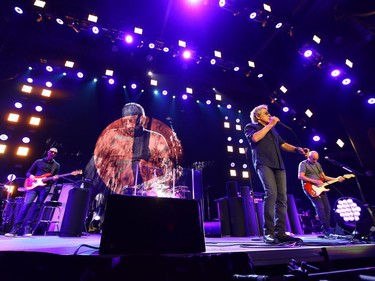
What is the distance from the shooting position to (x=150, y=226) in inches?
69.1

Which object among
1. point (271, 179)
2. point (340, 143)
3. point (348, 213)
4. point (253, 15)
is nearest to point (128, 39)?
point (253, 15)

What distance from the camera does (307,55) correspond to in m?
8.29

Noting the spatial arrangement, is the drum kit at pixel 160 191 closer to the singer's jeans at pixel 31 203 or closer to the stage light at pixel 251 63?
the singer's jeans at pixel 31 203

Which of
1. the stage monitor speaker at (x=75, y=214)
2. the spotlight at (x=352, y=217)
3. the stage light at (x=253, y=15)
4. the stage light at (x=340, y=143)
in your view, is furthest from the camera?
the stage light at (x=340, y=143)

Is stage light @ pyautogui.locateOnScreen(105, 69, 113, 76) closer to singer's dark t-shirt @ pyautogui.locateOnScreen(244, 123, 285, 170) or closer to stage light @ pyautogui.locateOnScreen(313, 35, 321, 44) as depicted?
singer's dark t-shirt @ pyautogui.locateOnScreen(244, 123, 285, 170)

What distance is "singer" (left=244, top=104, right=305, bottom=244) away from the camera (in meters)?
2.79

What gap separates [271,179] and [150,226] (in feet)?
6.20

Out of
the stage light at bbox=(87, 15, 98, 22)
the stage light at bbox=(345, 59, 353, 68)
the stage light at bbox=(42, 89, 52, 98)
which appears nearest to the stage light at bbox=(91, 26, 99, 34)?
the stage light at bbox=(87, 15, 98, 22)

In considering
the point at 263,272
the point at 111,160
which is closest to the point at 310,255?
the point at 263,272

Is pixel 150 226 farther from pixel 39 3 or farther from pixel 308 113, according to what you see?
pixel 308 113

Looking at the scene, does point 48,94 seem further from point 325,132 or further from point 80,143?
point 325,132

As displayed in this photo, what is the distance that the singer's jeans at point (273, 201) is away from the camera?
2.81 meters

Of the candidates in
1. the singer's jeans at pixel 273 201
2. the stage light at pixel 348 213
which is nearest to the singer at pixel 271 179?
the singer's jeans at pixel 273 201

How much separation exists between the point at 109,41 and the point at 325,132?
9.41m
